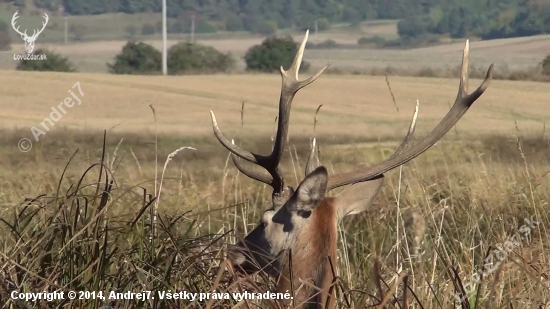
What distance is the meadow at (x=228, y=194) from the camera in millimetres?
3861

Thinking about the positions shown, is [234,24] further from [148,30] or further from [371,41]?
[371,41]

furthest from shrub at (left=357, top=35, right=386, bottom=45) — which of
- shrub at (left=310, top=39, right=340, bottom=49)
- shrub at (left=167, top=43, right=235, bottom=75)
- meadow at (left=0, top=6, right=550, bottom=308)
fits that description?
meadow at (left=0, top=6, right=550, bottom=308)

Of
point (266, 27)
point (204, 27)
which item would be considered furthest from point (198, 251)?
point (204, 27)

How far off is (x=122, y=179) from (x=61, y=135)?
366 inches

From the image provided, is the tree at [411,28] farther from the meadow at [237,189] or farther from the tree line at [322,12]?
the meadow at [237,189]

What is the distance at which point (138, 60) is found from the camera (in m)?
63.3

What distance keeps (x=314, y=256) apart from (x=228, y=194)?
366 cm

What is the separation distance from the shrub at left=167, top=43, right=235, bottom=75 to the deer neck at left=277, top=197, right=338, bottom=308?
56886 millimetres

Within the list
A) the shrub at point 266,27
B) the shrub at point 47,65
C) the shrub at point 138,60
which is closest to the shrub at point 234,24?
the shrub at point 266,27

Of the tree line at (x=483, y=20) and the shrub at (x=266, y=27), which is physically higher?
the tree line at (x=483, y=20)

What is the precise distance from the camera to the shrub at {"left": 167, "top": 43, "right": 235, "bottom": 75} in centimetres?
6278

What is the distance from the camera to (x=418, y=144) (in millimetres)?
4656

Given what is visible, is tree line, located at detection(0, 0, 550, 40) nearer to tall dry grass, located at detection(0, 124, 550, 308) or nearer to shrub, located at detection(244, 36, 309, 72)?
shrub, located at detection(244, 36, 309, 72)

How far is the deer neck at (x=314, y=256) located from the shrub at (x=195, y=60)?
187 feet
